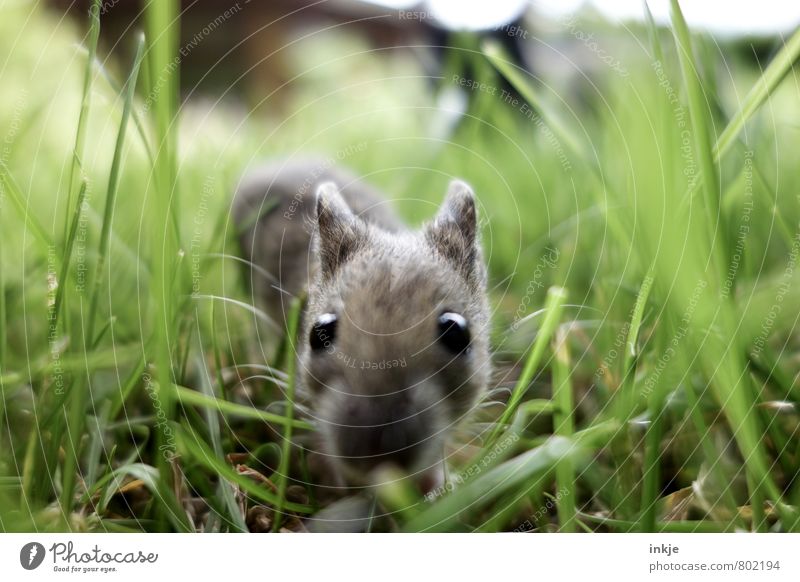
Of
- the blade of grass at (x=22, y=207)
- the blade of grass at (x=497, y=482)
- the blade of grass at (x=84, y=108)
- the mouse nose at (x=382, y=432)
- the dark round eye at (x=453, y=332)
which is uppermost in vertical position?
the blade of grass at (x=84, y=108)

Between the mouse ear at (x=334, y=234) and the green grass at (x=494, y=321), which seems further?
the mouse ear at (x=334, y=234)

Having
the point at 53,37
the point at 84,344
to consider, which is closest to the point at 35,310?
the point at 84,344

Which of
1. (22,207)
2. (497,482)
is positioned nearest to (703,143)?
(497,482)

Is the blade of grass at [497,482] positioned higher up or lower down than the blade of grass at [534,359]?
lower down

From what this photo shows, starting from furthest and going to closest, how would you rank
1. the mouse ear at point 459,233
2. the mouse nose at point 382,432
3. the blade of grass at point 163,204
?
the mouse ear at point 459,233 → the blade of grass at point 163,204 → the mouse nose at point 382,432

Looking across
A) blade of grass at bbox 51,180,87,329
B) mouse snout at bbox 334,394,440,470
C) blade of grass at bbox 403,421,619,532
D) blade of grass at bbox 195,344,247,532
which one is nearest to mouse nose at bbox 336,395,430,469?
mouse snout at bbox 334,394,440,470

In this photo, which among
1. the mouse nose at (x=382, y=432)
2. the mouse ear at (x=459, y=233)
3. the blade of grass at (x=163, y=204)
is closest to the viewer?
the mouse nose at (x=382, y=432)

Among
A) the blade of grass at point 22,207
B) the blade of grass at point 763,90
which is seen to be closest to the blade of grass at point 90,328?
the blade of grass at point 22,207

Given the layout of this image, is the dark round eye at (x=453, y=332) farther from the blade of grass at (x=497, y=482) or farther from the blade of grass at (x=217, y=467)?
the blade of grass at (x=217, y=467)

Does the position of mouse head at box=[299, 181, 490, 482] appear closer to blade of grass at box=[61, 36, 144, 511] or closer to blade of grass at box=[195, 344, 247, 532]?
blade of grass at box=[195, 344, 247, 532]
